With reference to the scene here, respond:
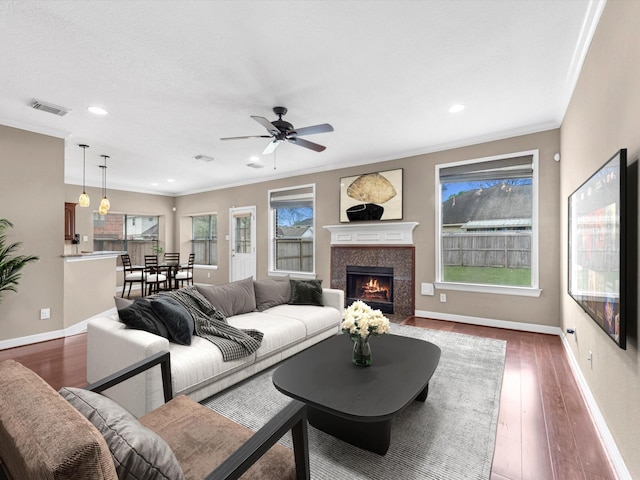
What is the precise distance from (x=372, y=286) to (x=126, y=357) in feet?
13.4

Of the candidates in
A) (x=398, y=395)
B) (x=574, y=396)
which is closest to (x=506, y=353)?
(x=574, y=396)

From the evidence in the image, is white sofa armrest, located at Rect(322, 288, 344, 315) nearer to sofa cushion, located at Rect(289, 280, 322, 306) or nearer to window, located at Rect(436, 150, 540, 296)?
sofa cushion, located at Rect(289, 280, 322, 306)

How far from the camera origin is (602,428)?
1.96m

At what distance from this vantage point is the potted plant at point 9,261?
3377 millimetres

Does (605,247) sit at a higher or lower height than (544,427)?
higher

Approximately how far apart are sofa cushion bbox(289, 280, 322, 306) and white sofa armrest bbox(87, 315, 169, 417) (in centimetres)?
194

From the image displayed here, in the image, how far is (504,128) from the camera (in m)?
4.11

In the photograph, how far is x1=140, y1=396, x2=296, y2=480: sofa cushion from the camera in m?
1.15

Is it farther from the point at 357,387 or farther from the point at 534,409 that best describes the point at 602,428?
the point at 357,387

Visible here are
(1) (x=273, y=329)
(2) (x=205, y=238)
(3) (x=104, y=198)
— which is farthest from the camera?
(2) (x=205, y=238)

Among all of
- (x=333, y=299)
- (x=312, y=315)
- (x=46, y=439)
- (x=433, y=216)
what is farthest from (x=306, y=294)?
(x=46, y=439)

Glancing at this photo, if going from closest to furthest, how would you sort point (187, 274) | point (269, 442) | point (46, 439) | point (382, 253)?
point (46, 439) < point (269, 442) < point (382, 253) < point (187, 274)

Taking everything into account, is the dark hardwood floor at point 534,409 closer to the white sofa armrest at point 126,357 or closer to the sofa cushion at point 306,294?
the white sofa armrest at point 126,357

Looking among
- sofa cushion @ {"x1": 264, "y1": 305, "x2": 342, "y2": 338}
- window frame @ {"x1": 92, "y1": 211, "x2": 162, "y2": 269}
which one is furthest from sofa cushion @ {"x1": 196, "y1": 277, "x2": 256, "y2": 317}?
window frame @ {"x1": 92, "y1": 211, "x2": 162, "y2": 269}
